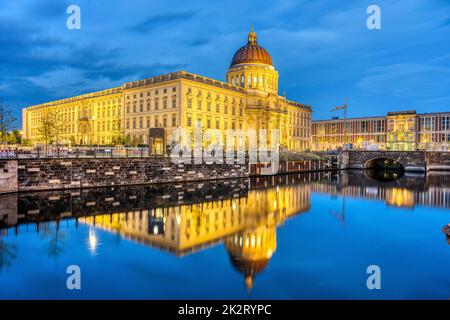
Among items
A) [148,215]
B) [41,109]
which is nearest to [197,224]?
[148,215]

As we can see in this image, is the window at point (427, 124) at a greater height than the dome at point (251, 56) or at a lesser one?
lesser

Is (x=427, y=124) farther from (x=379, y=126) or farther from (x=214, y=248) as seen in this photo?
(x=214, y=248)

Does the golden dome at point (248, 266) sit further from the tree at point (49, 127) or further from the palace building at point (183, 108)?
the tree at point (49, 127)

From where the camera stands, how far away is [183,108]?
204 ft

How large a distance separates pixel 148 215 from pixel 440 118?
121861mm

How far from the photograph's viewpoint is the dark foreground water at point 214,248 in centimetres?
997

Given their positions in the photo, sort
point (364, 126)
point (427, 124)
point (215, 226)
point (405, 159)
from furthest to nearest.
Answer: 1. point (364, 126)
2. point (427, 124)
3. point (405, 159)
4. point (215, 226)

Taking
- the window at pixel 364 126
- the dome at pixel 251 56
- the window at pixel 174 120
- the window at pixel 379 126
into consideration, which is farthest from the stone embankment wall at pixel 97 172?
the window at pixel 364 126

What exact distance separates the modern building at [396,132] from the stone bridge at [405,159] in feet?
65.0

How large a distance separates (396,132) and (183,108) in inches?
3513

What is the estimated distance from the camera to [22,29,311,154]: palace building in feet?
211

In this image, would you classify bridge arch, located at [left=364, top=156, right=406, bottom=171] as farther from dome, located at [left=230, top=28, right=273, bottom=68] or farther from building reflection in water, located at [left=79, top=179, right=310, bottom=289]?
building reflection in water, located at [left=79, top=179, right=310, bottom=289]

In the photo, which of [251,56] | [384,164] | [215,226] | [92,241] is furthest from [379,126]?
[92,241]
